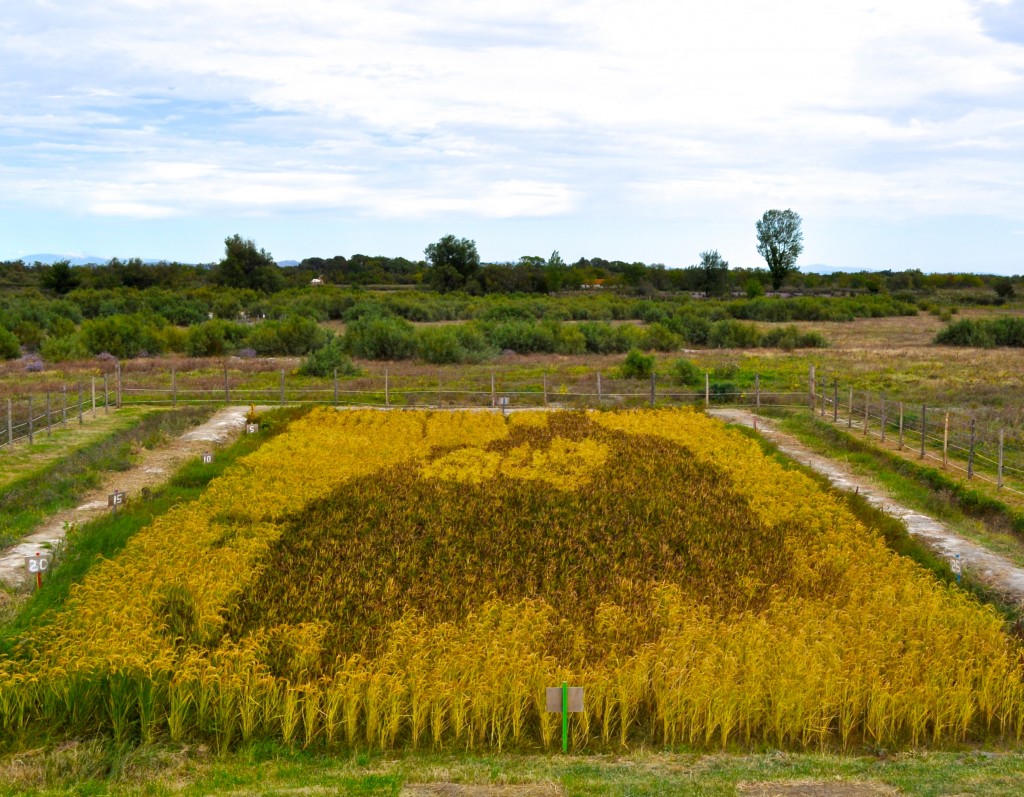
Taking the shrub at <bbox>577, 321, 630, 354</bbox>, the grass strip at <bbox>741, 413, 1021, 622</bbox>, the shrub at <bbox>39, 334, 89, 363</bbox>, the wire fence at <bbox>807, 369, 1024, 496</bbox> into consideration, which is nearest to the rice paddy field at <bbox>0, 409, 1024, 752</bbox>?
the grass strip at <bbox>741, 413, 1021, 622</bbox>

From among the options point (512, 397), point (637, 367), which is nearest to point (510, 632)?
point (512, 397)

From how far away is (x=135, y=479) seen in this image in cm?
1678

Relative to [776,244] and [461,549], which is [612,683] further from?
[776,244]

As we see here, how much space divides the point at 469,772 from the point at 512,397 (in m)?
20.9

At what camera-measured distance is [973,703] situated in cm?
829

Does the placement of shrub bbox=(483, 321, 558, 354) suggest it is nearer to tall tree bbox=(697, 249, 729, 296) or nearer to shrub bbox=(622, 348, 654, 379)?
shrub bbox=(622, 348, 654, 379)

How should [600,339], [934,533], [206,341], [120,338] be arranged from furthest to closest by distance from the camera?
1. [600,339]
2. [206,341]
3. [120,338]
4. [934,533]

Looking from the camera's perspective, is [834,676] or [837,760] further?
[834,676]

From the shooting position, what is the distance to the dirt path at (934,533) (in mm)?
11239

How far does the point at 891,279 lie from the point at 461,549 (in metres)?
102

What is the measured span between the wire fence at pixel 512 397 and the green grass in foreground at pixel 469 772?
12.1m

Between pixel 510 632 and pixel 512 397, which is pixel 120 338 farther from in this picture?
pixel 510 632

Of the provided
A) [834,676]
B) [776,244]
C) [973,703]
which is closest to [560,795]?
[834,676]

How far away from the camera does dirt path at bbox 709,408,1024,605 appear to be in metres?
11.2
